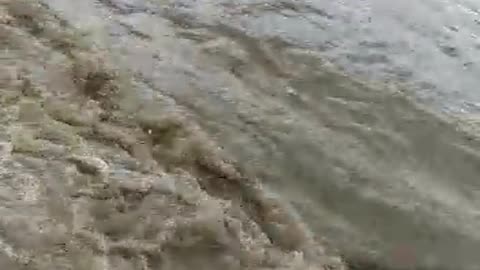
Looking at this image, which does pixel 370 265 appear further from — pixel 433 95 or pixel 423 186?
pixel 433 95

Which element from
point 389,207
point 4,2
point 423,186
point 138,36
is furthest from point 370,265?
point 4,2

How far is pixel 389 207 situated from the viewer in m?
4.48

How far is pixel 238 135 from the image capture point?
16.1 feet

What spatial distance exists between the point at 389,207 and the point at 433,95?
1.35 metres

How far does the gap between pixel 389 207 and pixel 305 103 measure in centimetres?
113

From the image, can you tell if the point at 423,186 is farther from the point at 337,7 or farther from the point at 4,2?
the point at 4,2

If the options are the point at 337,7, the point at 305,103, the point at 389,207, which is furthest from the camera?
the point at 337,7

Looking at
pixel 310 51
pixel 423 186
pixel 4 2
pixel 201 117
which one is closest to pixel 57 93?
pixel 201 117

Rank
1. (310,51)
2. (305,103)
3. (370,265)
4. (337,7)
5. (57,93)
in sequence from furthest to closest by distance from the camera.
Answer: (337,7), (310,51), (305,103), (57,93), (370,265)

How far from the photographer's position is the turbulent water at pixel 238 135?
159 inches

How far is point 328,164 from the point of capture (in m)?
4.77

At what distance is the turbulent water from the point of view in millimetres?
4047

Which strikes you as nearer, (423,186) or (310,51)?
(423,186)

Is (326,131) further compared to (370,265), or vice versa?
(326,131)
